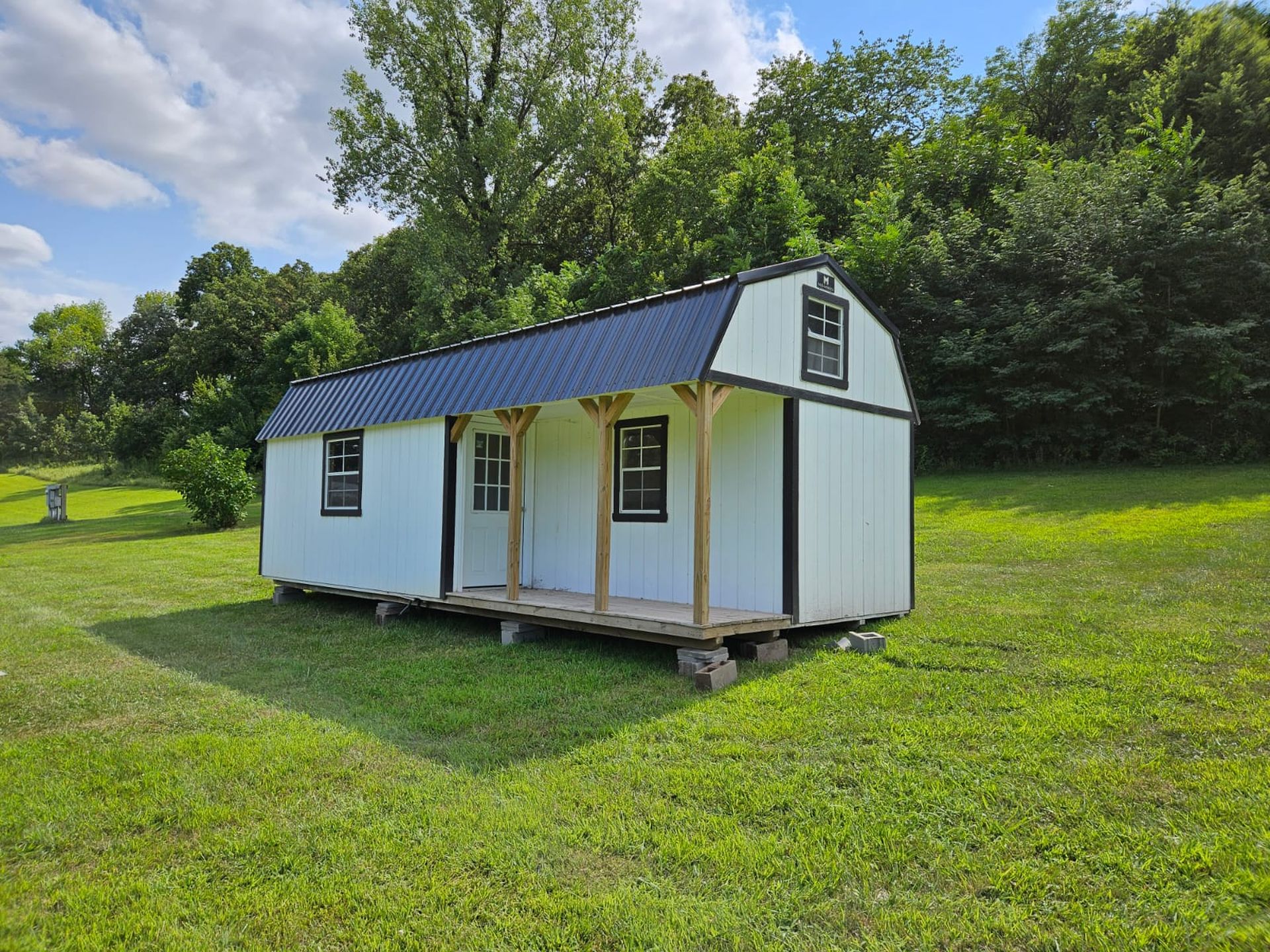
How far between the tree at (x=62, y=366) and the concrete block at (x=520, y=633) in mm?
54955

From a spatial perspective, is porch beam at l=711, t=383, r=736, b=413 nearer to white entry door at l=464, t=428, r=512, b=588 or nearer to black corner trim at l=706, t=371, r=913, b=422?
black corner trim at l=706, t=371, r=913, b=422

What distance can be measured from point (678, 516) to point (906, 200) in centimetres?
1873

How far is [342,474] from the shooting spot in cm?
956

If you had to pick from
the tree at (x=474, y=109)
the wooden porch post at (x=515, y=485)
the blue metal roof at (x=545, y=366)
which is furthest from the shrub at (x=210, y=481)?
the wooden porch post at (x=515, y=485)

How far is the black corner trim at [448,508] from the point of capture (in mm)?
7965

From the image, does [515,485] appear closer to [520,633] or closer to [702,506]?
[520,633]

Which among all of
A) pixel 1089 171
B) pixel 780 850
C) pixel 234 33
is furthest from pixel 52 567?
pixel 1089 171

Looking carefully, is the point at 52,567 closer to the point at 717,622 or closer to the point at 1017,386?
the point at 717,622

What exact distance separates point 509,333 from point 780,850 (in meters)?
6.02

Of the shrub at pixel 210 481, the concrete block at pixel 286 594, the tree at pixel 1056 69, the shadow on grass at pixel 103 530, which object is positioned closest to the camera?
the concrete block at pixel 286 594

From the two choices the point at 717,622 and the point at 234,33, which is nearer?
the point at 717,622

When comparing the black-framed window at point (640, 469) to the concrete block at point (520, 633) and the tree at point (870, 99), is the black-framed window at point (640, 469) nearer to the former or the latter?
the concrete block at point (520, 633)

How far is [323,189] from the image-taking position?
24.6 metres

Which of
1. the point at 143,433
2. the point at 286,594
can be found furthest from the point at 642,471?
the point at 143,433
